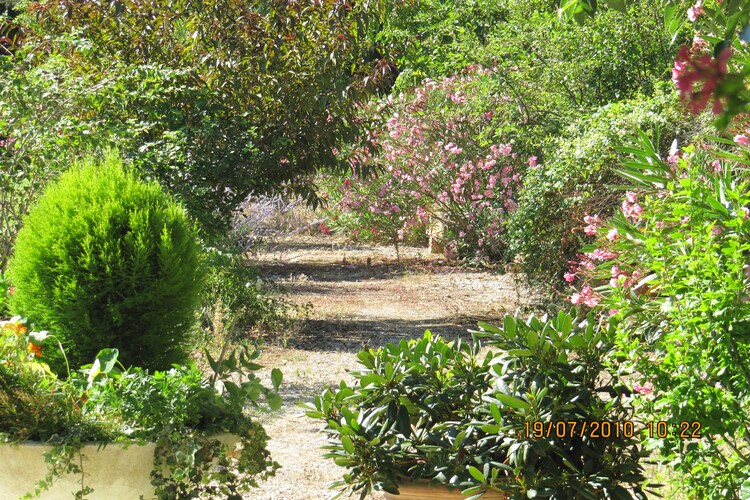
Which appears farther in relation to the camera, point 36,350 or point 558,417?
point 36,350

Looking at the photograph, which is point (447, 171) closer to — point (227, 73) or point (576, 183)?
point (576, 183)

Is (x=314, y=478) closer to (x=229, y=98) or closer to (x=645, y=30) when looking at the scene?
(x=229, y=98)

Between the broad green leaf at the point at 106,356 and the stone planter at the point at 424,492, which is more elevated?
the broad green leaf at the point at 106,356

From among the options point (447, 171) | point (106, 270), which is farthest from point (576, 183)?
point (447, 171)

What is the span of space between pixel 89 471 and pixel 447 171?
945cm

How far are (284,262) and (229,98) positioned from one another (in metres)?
5.77

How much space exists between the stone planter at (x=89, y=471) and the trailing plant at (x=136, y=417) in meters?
0.03

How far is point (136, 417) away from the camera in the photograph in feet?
8.52

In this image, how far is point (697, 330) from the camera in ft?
8.15

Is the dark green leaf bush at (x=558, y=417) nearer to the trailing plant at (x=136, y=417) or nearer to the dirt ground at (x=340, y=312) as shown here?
the dirt ground at (x=340, y=312)

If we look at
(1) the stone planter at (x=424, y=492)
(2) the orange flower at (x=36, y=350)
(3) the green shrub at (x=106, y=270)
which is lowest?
(1) the stone planter at (x=424, y=492)

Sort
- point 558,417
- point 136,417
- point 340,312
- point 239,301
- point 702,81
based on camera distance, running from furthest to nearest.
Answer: point 340,312 < point 239,301 < point 558,417 < point 136,417 < point 702,81
